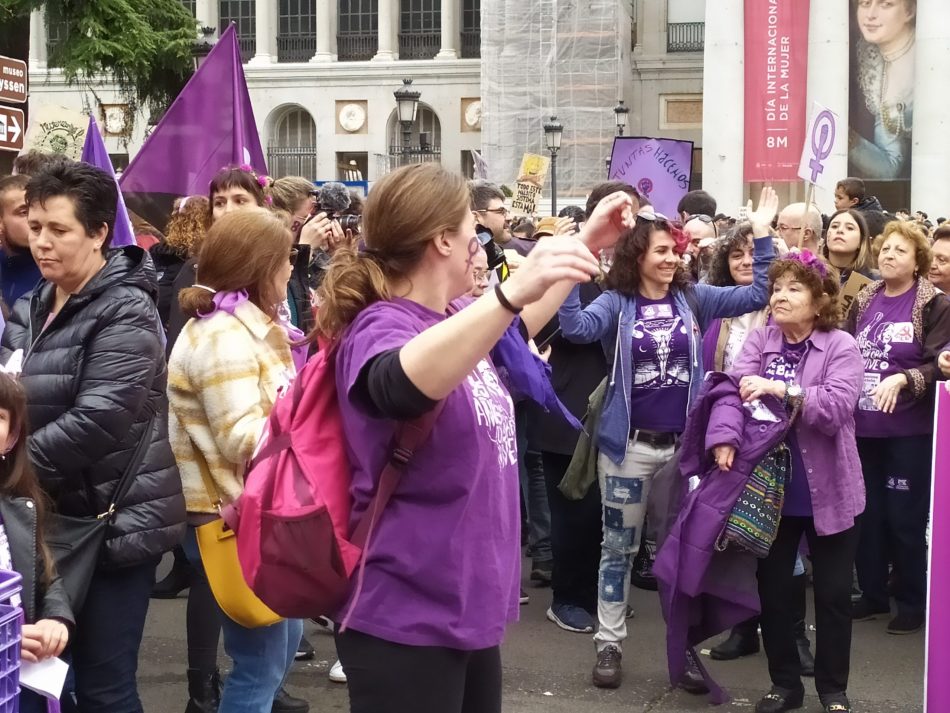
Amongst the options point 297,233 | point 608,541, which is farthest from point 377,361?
point 297,233

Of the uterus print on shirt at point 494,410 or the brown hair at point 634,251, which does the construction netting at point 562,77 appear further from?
the uterus print on shirt at point 494,410

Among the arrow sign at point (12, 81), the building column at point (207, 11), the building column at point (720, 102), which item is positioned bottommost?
the arrow sign at point (12, 81)

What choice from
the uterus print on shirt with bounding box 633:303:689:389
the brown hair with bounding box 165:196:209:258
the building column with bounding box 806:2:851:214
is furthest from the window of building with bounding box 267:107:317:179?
the uterus print on shirt with bounding box 633:303:689:389

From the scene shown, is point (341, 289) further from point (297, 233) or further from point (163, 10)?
point (163, 10)

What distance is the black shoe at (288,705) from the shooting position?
468 centimetres

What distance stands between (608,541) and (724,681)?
0.74 meters

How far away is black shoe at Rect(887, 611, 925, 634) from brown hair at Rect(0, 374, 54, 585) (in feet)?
13.6

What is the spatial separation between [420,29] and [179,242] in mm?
43216

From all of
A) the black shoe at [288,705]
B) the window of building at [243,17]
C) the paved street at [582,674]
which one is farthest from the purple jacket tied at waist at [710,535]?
the window of building at [243,17]

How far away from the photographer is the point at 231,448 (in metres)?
3.67

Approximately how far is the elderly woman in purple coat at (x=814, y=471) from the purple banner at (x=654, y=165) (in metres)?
7.64

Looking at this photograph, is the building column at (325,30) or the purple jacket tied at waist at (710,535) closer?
the purple jacket tied at waist at (710,535)

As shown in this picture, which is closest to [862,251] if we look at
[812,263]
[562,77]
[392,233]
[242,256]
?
[812,263]

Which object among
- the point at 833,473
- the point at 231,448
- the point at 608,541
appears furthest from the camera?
the point at 608,541
